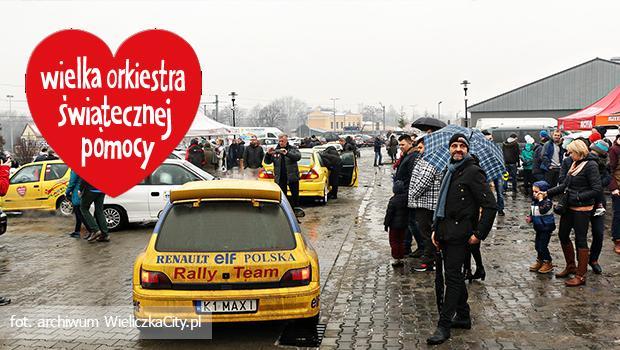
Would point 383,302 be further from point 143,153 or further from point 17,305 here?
point 17,305

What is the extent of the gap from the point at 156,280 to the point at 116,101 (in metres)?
3.44

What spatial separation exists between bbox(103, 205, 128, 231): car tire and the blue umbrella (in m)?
7.29

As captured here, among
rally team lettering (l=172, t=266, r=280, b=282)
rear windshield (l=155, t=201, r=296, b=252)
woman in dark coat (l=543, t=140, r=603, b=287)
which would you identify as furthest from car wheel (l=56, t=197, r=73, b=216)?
woman in dark coat (l=543, t=140, r=603, b=287)

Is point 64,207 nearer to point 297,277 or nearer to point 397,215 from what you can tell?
point 397,215

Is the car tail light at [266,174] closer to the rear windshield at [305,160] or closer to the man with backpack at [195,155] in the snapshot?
the rear windshield at [305,160]

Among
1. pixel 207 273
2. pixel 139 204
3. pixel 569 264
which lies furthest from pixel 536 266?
pixel 139 204

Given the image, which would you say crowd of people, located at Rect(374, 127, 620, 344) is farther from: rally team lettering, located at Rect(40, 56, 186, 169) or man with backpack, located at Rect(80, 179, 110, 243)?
man with backpack, located at Rect(80, 179, 110, 243)

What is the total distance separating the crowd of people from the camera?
18.9 feet

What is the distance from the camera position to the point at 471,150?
7516 millimetres

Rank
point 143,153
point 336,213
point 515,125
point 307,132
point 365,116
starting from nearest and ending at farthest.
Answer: point 143,153 → point 336,213 → point 515,125 → point 307,132 → point 365,116

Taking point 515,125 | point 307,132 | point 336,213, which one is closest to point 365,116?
point 307,132

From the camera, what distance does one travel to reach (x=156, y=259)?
18.2ft

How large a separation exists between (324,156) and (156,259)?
1207 centimetres

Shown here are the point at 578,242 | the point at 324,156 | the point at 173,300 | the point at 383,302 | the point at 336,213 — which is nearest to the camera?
the point at 173,300
